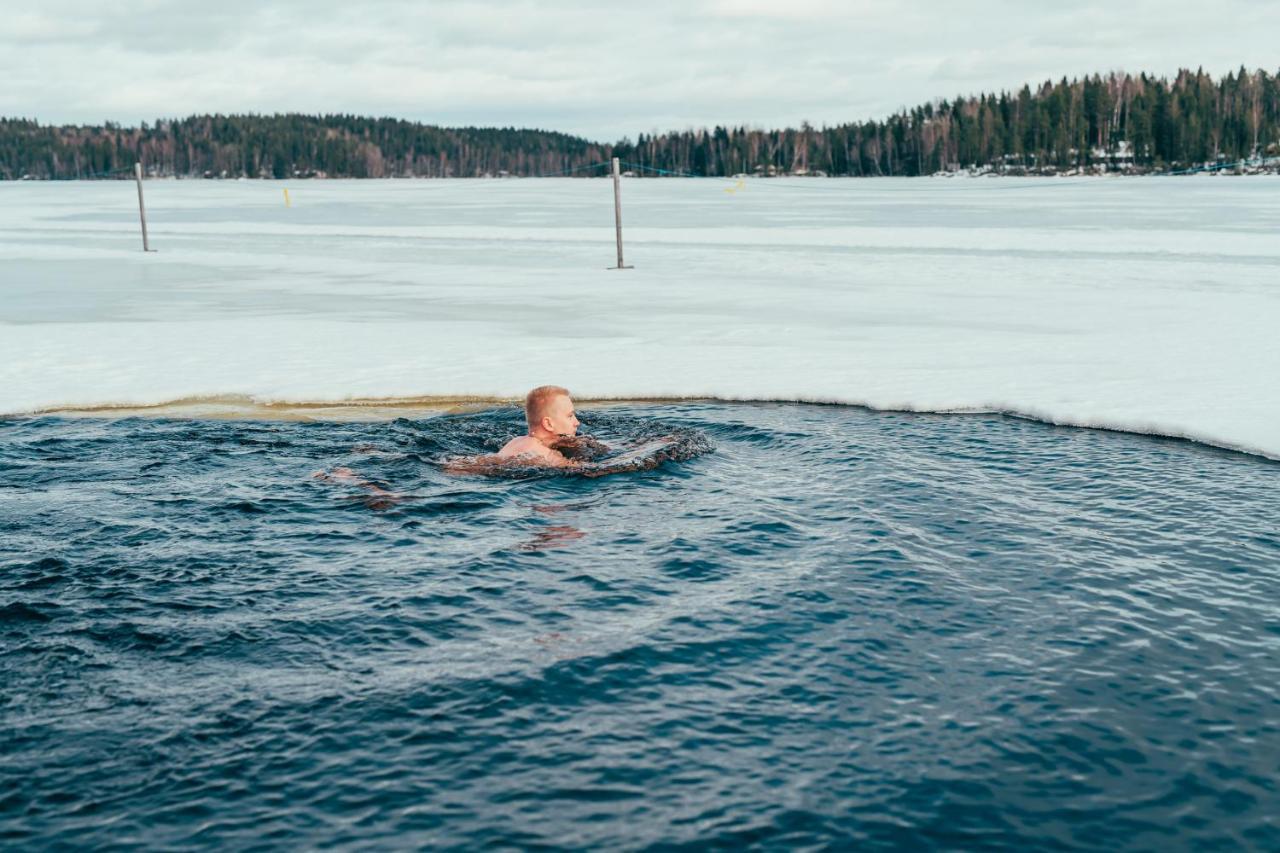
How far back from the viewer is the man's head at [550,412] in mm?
9297

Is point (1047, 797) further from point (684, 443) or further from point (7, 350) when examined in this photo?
point (7, 350)

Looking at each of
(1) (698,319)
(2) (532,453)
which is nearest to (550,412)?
(2) (532,453)

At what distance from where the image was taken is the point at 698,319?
1781cm

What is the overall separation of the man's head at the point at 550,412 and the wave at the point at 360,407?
278cm

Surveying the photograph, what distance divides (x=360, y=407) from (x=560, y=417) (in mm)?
3843

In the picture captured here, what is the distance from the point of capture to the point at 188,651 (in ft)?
19.6

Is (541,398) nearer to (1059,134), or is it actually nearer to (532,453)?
(532,453)

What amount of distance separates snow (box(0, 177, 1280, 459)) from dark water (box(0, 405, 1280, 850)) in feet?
9.52

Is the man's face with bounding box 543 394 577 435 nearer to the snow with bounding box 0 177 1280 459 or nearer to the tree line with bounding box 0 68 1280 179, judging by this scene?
the snow with bounding box 0 177 1280 459

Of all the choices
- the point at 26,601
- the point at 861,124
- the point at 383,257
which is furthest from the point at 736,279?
the point at 861,124

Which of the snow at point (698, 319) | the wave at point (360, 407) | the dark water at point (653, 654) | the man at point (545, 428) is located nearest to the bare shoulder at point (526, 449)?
the man at point (545, 428)

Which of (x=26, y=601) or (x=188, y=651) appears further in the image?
(x=26, y=601)

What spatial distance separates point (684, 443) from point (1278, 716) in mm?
5676

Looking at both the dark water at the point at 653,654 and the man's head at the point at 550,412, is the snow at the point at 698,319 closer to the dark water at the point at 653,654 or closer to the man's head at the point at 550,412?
the dark water at the point at 653,654
